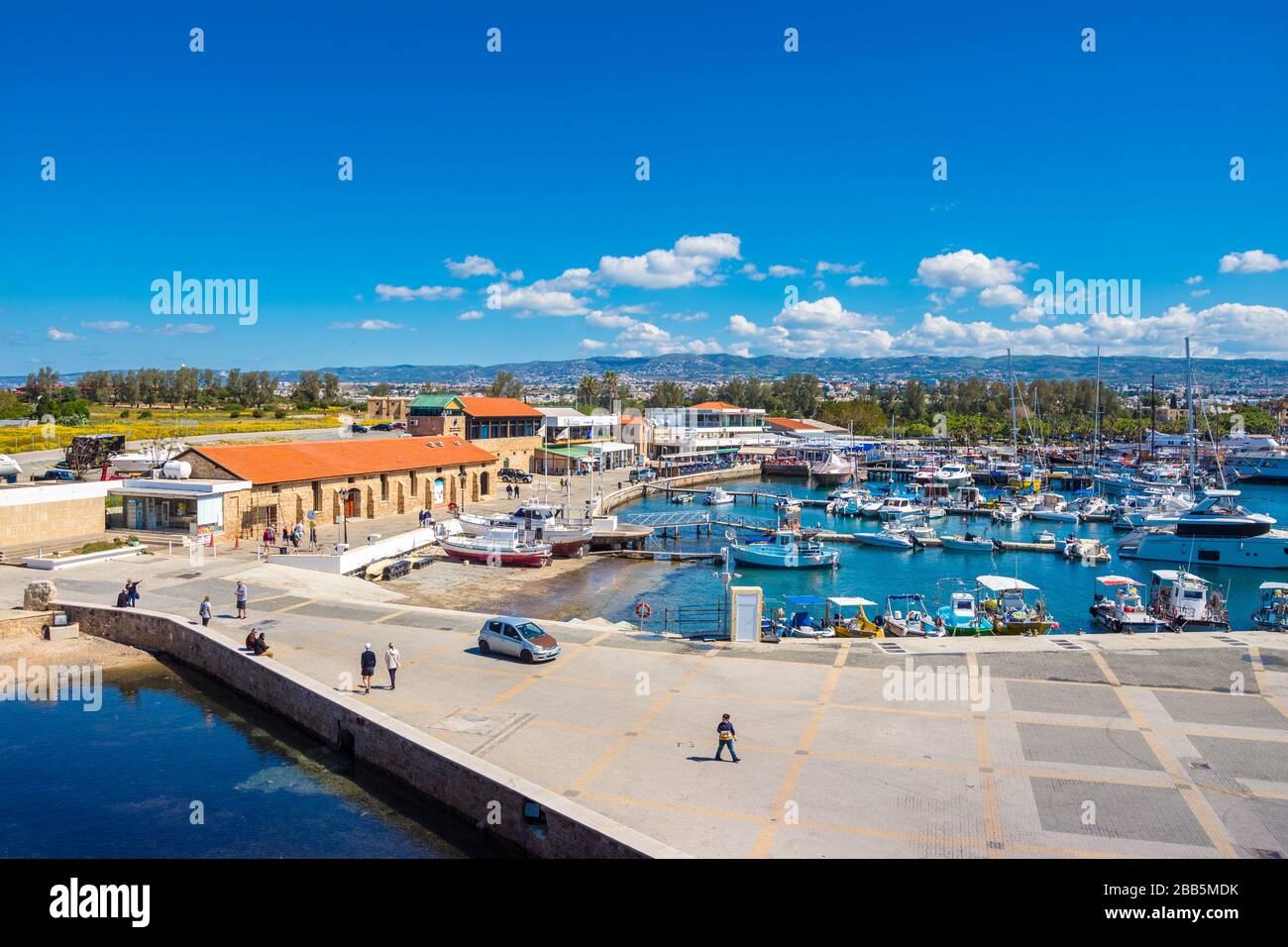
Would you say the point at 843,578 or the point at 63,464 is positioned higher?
the point at 63,464

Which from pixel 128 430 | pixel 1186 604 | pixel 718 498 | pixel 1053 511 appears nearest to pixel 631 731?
pixel 1186 604

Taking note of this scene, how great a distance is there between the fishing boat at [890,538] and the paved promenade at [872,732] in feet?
101

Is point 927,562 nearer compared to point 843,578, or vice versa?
point 843,578

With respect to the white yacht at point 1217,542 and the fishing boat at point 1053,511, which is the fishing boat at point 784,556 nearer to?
the white yacht at point 1217,542

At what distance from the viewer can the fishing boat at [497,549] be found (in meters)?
44.0

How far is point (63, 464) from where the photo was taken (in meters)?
49.3

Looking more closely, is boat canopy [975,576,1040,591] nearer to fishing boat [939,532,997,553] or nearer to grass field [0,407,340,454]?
fishing boat [939,532,997,553]

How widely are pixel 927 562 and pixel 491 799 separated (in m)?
42.7

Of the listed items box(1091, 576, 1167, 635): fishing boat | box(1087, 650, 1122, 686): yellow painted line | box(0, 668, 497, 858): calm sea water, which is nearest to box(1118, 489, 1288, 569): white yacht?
box(1091, 576, 1167, 635): fishing boat

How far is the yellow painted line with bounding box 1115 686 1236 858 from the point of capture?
522 inches

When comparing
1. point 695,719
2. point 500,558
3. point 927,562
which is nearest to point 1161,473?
point 927,562

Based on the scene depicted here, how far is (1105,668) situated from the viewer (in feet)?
73.6
